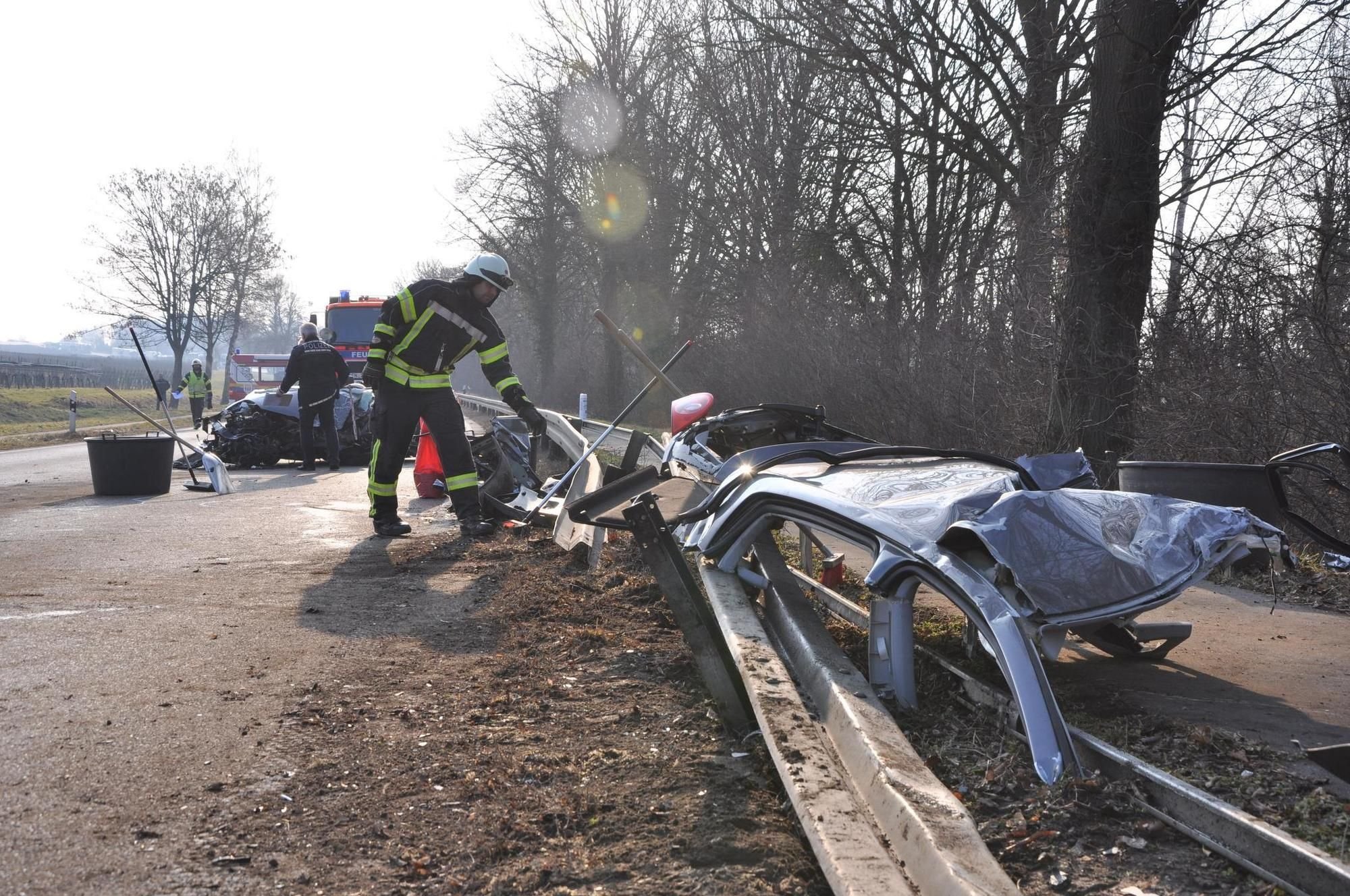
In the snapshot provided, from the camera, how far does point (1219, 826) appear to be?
2604 millimetres

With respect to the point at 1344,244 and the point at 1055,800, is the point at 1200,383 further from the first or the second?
the point at 1055,800

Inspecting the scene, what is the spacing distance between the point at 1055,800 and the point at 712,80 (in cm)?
2196

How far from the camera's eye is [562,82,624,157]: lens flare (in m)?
33.6

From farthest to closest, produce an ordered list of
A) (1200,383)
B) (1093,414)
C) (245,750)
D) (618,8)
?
(618,8) < (1093,414) < (1200,383) < (245,750)

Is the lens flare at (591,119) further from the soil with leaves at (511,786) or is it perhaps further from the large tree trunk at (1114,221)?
the soil with leaves at (511,786)

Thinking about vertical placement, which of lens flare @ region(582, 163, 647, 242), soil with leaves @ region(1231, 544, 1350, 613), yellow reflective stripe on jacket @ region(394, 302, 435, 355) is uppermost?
lens flare @ region(582, 163, 647, 242)

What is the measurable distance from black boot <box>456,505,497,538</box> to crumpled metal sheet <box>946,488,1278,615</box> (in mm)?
5926

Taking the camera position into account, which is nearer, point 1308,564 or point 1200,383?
point 1308,564

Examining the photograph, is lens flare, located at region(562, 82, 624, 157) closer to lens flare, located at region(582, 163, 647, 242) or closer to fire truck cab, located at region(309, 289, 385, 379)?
lens flare, located at region(582, 163, 647, 242)

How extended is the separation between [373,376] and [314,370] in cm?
651

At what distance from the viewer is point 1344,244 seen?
7465 millimetres

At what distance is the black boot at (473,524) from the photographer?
8859 mm

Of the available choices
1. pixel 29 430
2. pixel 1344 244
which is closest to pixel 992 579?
pixel 1344 244

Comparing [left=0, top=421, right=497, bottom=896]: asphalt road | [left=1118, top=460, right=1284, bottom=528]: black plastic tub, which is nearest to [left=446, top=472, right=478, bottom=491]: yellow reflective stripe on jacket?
[left=0, top=421, right=497, bottom=896]: asphalt road
